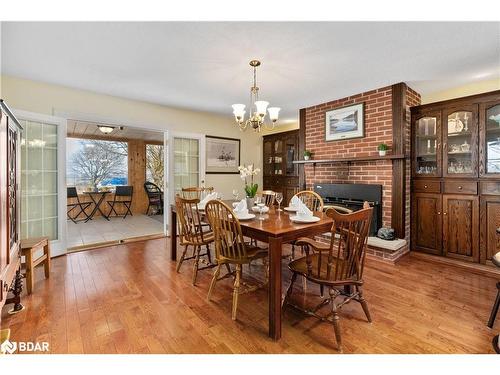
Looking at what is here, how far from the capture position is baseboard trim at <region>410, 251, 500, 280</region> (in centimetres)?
279

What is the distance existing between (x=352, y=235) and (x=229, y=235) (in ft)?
3.11

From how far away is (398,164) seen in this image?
333 centimetres

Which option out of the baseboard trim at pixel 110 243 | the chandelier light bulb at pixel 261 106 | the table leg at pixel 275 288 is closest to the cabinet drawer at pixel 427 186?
the chandelier light bulb at pixel 261 106

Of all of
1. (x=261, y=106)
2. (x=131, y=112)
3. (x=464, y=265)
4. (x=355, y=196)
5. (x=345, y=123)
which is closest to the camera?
(x=261, y=106)

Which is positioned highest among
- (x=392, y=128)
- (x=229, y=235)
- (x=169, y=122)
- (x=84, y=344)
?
(x=169, y=122)

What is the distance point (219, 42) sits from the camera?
2.20m

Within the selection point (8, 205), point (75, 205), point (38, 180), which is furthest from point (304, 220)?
point (75, 205)

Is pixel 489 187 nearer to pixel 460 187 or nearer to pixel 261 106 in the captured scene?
pixel 460 187

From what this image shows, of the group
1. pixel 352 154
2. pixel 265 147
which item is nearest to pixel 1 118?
pixel 352 154

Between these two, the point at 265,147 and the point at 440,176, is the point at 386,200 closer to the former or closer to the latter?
the point at 440,176

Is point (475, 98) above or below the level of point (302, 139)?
above

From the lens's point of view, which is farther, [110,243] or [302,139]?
[302,139]

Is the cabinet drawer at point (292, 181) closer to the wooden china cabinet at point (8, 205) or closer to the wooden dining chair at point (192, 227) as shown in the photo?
the wooden dining chair at point (192, 227)

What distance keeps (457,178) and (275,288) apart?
2.89m
